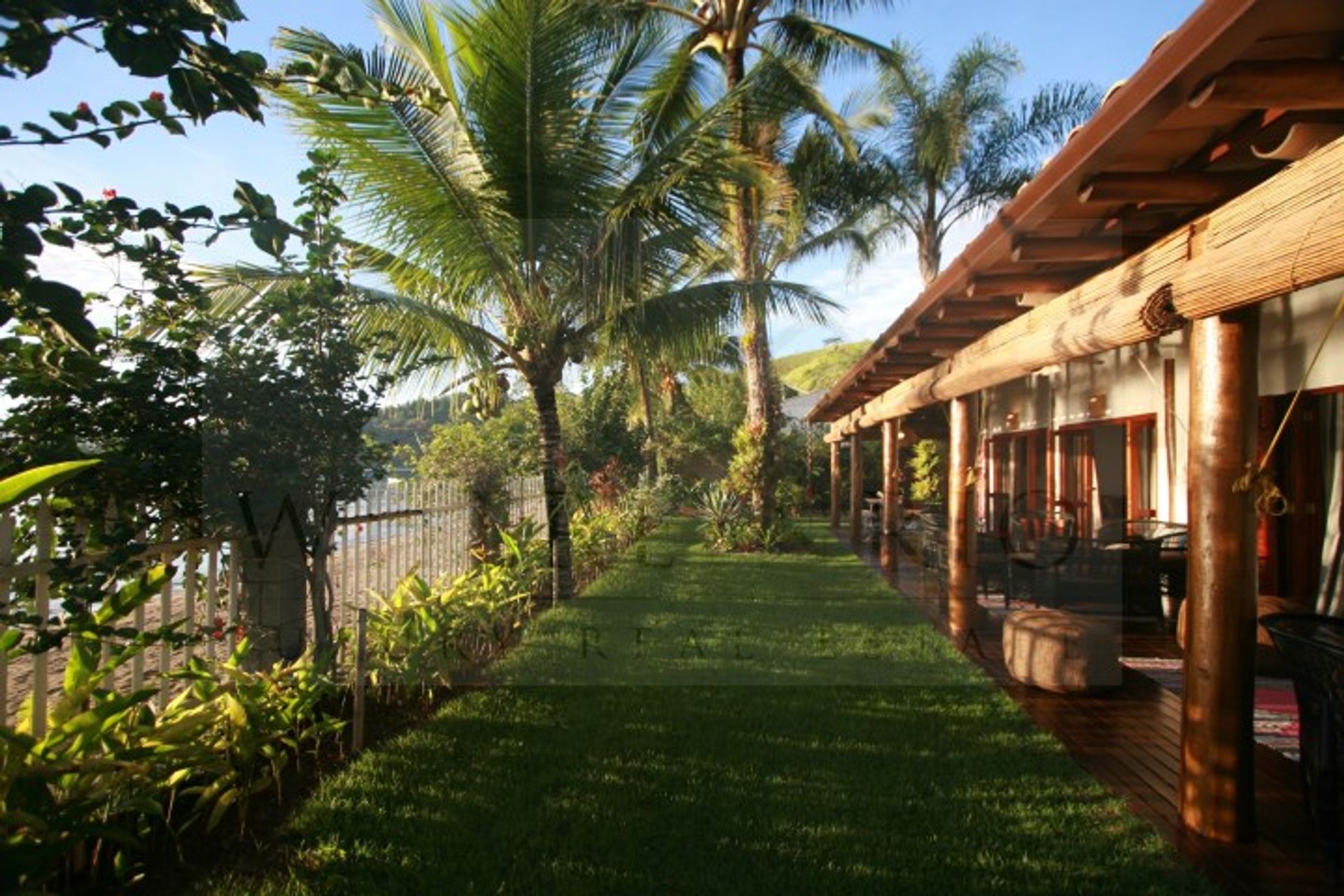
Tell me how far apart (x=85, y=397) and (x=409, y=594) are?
8.71ft

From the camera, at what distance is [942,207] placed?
2048cm

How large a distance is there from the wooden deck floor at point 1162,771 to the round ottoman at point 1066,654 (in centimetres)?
8

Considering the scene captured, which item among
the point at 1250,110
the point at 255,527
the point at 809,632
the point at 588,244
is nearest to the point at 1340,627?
the point at 1250,110

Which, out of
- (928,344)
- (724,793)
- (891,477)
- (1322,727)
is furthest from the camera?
(891,477)

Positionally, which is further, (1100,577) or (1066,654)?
(1100,577)

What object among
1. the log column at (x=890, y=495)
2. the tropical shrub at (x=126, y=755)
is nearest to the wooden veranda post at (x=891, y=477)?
the log column at (x=890, y=495)

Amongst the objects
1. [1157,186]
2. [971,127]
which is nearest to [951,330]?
[1157,186]

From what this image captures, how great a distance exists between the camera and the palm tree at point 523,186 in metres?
6.09

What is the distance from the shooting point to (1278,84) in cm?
251

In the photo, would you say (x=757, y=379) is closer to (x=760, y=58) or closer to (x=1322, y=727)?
(x=760, y=58)

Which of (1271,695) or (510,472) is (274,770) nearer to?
(1271,695)

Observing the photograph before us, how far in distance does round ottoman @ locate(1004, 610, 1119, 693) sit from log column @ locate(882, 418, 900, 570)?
5763mm

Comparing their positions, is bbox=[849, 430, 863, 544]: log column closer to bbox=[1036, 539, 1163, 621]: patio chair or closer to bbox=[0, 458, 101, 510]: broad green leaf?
bbox=[1036, 539, 1163, 621]: patio chair

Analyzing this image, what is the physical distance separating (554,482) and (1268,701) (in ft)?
18.8
